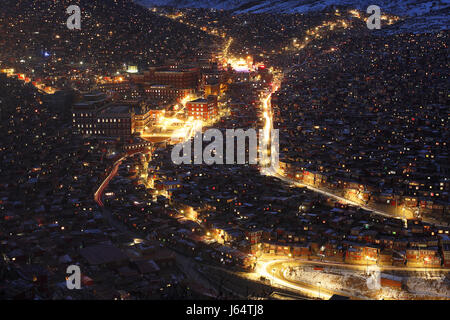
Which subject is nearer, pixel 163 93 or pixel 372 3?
pixel 163 93

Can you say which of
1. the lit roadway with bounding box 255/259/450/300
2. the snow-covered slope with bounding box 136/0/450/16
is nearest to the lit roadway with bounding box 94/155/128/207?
the lit roadway with bounding box 255/259/450/300

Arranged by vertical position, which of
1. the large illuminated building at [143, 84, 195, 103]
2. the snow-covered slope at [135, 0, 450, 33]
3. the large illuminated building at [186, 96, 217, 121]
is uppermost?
the snow-covered slope at [135, 0, 450, 33]

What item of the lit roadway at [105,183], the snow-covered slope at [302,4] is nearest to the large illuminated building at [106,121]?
the lit roadway at [105,183]

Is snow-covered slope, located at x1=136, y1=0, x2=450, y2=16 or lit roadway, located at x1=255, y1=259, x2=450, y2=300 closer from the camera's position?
lit roadway, located at x1=255, y1=259, x2=450, y2=300

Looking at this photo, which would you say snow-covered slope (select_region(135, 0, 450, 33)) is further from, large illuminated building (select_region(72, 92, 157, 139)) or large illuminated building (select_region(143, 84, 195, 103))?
large illuminated building (select_region(72, 92, 157, 139))

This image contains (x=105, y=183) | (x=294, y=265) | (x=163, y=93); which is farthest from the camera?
(x=163, y=93)

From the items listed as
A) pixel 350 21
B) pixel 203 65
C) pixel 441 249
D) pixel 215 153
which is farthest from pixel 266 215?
pixel 350 21

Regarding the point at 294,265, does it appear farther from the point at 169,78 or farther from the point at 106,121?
the point at 169,78

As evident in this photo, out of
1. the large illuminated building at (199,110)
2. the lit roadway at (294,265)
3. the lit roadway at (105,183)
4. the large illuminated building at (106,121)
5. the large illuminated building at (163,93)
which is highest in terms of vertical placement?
the large illuminated building at (163,93)

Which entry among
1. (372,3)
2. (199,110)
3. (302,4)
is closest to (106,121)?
(199,110)

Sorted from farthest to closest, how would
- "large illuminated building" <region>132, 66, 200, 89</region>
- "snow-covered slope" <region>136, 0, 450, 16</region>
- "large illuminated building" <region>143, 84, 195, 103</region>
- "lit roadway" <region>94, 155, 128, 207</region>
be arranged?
"snow-covered slope" <region>136, 0, 450, 16</region>
"large illuminated building" <region>132, 66, 200, 89</region>
"large illuminated building" <region>143, 84, 195, 103</region>
"lit roadway" <region>94, 155, 128, 207</region>

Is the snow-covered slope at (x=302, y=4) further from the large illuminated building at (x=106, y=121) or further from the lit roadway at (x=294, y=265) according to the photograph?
the lit roadway at (x=294, y=265)

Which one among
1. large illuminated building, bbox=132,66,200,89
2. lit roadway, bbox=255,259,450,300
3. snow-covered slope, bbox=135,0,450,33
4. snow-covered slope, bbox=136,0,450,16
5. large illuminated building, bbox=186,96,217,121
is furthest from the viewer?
snow-covered slope, bbox=136,0,450,16
